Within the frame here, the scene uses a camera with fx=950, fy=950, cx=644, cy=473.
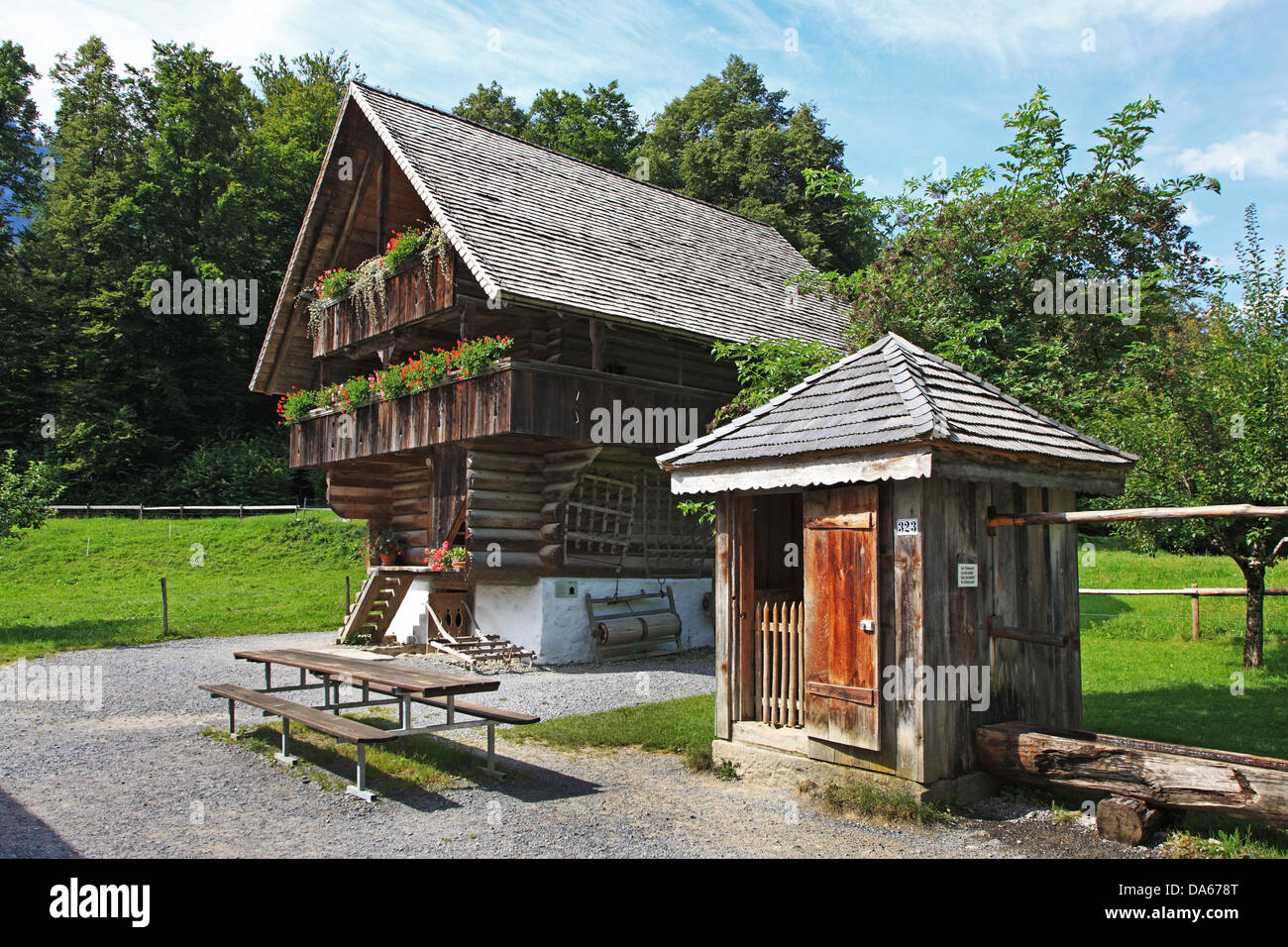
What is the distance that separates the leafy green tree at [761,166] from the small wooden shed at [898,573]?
87.9ft

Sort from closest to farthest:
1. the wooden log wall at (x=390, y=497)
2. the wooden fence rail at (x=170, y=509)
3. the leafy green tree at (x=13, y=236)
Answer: the wooden log wall at (x=390, y=497)
the wooden fence rail at (x=170, y=509)
the leafy green tree at (x=13, y=236)

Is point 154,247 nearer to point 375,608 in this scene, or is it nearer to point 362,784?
point 375,608

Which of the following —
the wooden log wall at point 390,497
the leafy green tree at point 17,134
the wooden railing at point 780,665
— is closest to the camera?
the wooden railing at point 780,665

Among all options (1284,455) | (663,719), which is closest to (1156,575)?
(1284,455)

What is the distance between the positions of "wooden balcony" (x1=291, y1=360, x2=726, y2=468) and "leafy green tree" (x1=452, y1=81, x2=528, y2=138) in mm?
27642

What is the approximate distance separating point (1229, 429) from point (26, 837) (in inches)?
592

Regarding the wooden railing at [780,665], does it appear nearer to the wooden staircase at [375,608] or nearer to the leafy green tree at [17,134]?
the wooden staircase at [375,608]

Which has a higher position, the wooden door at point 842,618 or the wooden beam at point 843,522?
the wooden beam at point 843,522

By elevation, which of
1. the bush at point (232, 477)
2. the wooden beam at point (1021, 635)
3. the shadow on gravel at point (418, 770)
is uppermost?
the bush at point (232, 477)

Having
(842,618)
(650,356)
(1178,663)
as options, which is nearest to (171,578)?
(650,356)

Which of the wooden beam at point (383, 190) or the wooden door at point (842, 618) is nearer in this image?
the wooden door at point (842, 618)

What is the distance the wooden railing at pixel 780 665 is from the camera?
824cm

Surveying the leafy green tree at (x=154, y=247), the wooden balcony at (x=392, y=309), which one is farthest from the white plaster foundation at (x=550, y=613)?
the leafy green tree at (x=154, y=247)

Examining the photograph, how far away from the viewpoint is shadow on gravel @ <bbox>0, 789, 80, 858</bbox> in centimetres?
605
